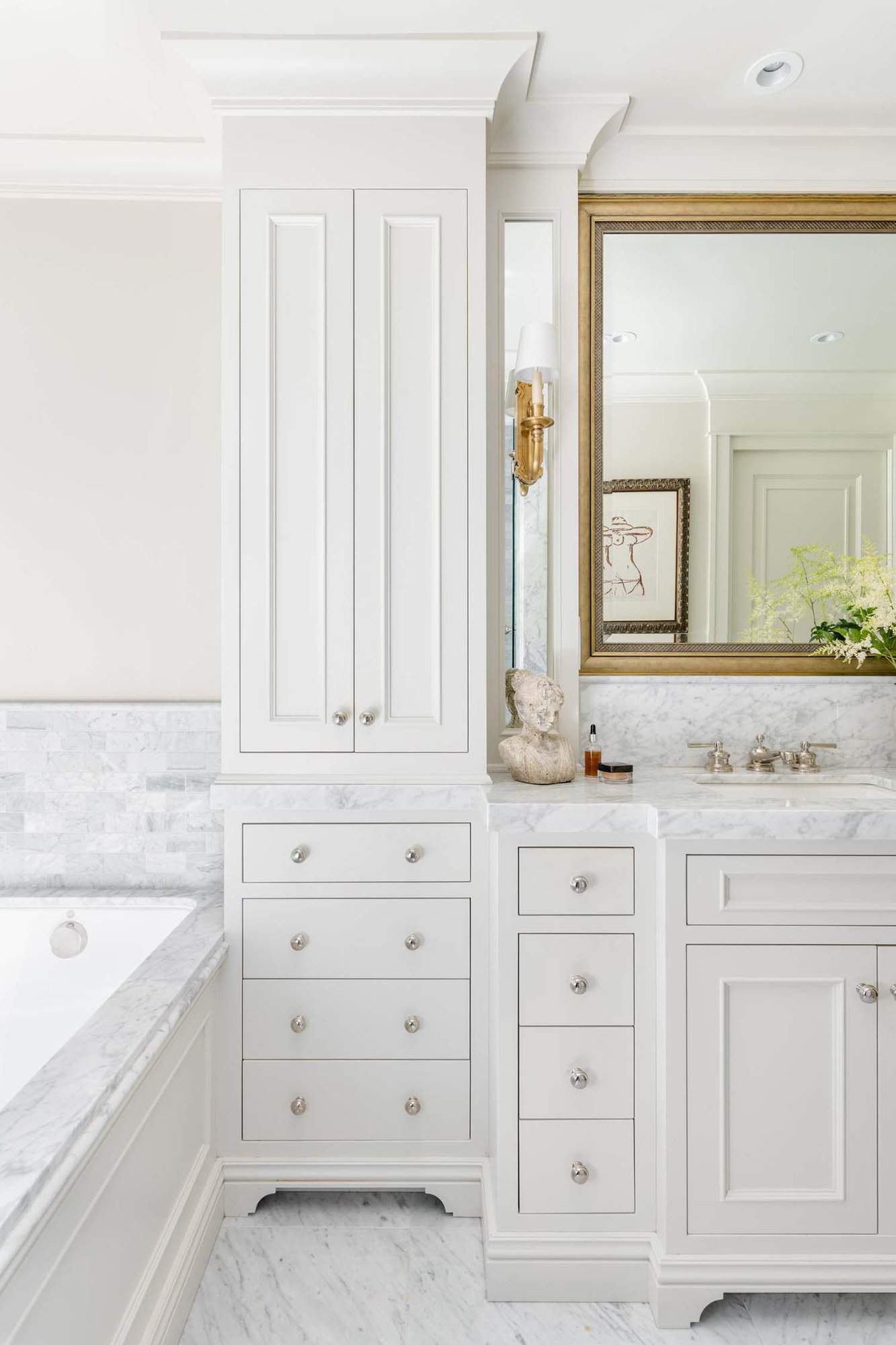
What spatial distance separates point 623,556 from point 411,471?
64 cm

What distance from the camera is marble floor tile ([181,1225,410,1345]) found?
1488mm

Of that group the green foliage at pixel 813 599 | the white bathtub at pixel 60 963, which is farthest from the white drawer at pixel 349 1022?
the green foliage at pixel 813 599

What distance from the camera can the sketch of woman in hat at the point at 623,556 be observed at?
2084 millimetres

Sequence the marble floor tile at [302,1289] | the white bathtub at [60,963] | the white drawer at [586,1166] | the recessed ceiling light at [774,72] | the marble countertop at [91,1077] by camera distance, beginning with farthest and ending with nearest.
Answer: the white bathtub at [60,963] → the recessed ceiling light at [774,72] → the white drawer at [586,1166] → the marble floor tile at [302,1289] → the marble countertop at [91,1077]

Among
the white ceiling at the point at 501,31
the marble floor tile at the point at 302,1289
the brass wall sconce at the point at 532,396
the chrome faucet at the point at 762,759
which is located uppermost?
the white ceiling at the point at 501,31

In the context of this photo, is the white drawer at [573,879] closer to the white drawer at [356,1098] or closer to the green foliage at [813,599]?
the white drawer at [356,1098]

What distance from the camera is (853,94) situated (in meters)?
1.89

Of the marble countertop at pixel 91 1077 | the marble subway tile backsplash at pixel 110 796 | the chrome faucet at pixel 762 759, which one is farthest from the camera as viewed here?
the marble subway tile backsplash at pixel 110 796

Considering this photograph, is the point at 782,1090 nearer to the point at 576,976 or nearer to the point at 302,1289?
the point at 576,976

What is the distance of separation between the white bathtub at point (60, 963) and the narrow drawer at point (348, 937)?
0.94 feet

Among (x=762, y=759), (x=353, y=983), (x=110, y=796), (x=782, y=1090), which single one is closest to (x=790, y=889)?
(x=782, y=1090)

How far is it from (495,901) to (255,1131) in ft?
2.64

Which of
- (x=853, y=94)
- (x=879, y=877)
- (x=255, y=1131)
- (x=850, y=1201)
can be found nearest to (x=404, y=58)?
(x=853, y=94)

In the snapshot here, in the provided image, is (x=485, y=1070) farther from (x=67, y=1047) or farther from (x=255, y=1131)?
(x=67, y=1047)
